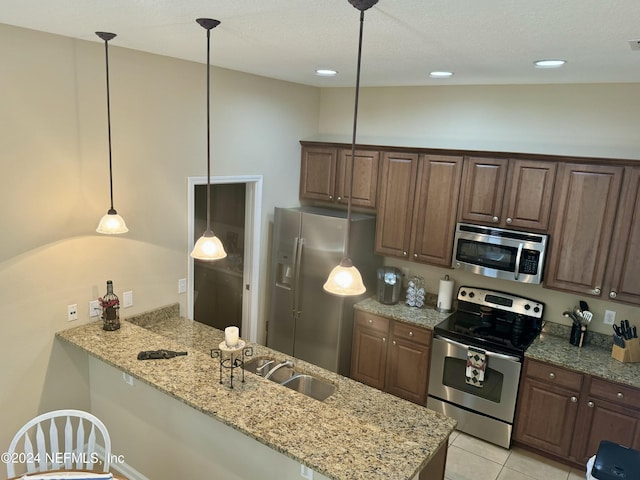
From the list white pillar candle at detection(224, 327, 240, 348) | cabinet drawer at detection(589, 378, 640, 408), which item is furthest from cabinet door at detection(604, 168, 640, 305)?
white pillar candle at detection(224, 327, 240, 348)

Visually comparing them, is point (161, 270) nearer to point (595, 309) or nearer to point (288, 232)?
point (288, 232)

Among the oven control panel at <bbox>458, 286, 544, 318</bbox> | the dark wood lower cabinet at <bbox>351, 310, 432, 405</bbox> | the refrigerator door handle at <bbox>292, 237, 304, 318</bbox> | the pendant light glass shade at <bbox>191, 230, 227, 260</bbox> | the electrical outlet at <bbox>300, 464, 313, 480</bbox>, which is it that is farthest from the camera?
the refrigerator door handle at <bbox>292, 237, 304, 318</bbox>

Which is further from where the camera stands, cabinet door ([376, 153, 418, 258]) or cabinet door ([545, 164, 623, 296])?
cabinet door ([376, 153, 418, 258])

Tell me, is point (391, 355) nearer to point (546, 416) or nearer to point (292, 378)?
point (546, 416)

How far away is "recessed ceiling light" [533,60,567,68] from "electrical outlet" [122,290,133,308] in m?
3.09

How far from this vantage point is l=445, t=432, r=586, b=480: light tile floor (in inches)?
138

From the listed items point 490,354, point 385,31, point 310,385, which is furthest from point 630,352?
point 385,31

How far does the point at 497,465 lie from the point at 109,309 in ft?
10.1

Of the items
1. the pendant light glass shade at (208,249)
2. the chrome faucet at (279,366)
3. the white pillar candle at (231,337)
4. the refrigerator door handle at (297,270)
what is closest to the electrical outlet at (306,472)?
the white pillar candle at (231,337)

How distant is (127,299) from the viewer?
3455 mm

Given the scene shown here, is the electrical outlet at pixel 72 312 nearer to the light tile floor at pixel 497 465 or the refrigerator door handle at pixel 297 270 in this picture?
the refrigerator door handle at pixel 297 270

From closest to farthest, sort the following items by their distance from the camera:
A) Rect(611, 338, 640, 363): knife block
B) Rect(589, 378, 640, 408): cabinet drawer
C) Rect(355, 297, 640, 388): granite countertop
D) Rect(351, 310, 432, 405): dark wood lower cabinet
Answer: Rect(589, 378, 640, 408): cabinet drawer, Rect(355, 297, 640, 388): granite countertop, Rect(611, 338, 640, 363): knife block, Rect(351, 310, 432, 405): dark wood lower cabinet

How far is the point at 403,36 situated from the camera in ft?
7.43

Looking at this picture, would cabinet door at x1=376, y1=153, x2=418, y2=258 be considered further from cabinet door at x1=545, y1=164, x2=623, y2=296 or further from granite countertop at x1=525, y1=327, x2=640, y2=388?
granite countertop at x1=525, y1=327, x2=640, y2=388
